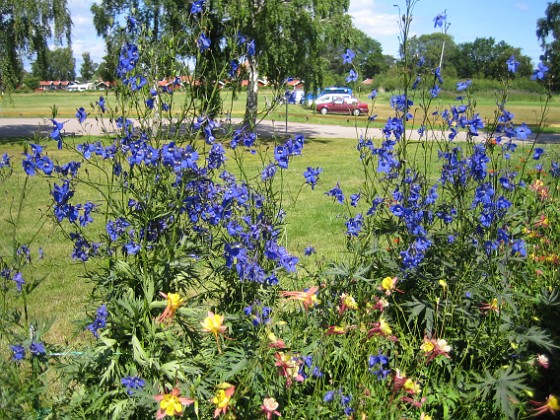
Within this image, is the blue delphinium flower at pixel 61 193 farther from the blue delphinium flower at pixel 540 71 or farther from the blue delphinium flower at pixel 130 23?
the blue delphinium flower at pixel 540 71

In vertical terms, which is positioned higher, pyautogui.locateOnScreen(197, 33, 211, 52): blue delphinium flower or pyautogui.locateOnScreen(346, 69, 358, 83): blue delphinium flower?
pyautogui.locateOnScreen(197, 33, 211, 52): blue delphinium flower

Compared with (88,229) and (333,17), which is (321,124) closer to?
(333,17)

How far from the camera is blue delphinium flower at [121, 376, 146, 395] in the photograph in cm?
191

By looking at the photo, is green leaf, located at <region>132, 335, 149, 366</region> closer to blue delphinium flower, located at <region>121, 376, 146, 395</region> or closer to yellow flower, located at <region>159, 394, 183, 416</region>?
blue delphinium flower, located at <region>121, 376, 146, 395</region>

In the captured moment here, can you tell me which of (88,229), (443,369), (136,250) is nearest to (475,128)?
(443,369)

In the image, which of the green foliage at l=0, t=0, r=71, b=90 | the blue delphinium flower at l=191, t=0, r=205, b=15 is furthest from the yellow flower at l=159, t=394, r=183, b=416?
the green foliage at l=0, t=0, r=71, b=90

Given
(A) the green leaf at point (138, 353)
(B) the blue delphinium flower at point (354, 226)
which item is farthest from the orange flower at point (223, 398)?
(B) the blue delphinium flower at point (354, 226)

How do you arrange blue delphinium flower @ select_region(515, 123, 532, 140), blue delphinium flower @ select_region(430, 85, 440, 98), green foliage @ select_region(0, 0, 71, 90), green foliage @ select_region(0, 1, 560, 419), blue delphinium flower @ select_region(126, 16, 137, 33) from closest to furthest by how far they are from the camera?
1. green foliage @ select_region(0, 1, 560, 419)
2. blue delphinium flower @ select_region(126, 16, 137, 33)
3. blue delphinium flower @ select_region(515, 123, 532, 140)
4. blue delphinium flower @ select_region(430, 85, 440, 98)
5. green foliage @ select_region(0, 0, 71, 90)

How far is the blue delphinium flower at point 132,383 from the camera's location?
1.91 m

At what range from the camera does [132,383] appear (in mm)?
1922

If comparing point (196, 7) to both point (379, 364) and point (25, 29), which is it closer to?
point (379, 364)

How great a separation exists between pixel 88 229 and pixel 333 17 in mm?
11277

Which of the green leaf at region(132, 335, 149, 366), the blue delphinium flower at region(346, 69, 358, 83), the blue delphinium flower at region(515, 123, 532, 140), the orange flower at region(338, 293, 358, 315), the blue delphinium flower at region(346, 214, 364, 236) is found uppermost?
the blue delphinium flower at region(346, 69, 358, 83)

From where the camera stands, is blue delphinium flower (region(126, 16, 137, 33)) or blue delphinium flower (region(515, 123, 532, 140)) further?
blue delphinium flower (region(515, 123, 532, 140))
